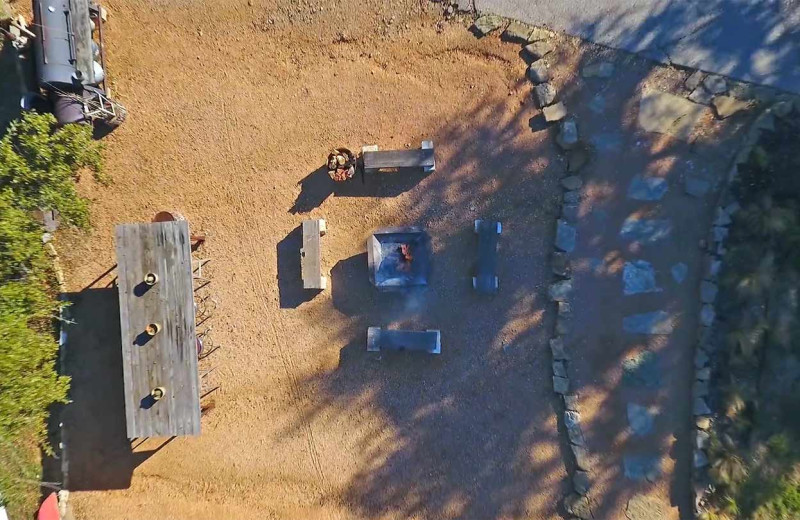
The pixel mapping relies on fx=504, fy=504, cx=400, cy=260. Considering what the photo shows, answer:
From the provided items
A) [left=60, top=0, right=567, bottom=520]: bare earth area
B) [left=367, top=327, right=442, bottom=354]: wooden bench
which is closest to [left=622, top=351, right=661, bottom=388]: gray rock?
[left=60, top=0, right=567, bottom=520]: bare earth area

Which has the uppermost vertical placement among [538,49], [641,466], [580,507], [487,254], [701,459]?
[538,49]

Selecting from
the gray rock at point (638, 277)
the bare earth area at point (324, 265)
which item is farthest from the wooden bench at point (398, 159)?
the gray rock at point (638, 277)

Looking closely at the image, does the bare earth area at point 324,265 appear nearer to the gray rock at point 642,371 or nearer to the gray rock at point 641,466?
the gray rock at point 641,466

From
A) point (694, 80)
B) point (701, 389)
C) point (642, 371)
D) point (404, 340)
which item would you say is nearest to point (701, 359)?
point (701, 389)

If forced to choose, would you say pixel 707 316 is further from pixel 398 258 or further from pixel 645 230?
pixel 398 258

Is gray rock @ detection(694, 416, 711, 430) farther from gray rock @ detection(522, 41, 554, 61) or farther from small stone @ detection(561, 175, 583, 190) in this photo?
gray rock @ detection(522, 41, 554, 61)

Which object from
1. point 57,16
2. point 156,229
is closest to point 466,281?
point 156,229
